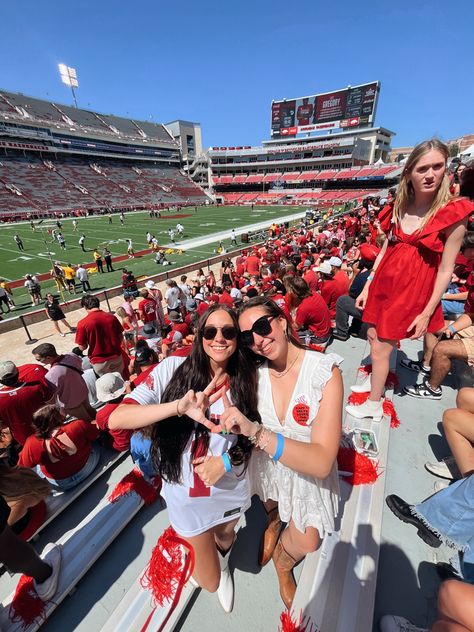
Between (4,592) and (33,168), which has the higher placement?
(33,168)

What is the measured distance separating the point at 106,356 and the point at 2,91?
269 ft

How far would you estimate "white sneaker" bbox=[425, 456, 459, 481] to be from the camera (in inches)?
88.4

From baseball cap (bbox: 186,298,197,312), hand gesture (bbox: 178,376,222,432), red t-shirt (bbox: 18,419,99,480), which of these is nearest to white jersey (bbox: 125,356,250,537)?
hand gesture (bbox: 178,376,222,432)

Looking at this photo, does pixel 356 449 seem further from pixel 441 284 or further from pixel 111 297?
pixel 111 297

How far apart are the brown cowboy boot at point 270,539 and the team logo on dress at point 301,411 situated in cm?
100

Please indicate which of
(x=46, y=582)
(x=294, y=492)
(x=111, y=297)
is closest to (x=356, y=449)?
(x=294, y=492)

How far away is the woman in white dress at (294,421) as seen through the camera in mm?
1520

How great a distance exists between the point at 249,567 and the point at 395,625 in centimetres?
93

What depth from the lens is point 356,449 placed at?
2453 mm

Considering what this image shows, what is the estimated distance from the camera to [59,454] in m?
2.38

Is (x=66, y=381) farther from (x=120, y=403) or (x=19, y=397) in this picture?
(x=120, y=403)

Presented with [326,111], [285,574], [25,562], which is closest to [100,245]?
[25,562]

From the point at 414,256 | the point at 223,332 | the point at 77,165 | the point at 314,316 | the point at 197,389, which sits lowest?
the point at 314,316

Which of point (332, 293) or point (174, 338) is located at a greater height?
point (332, 293)
